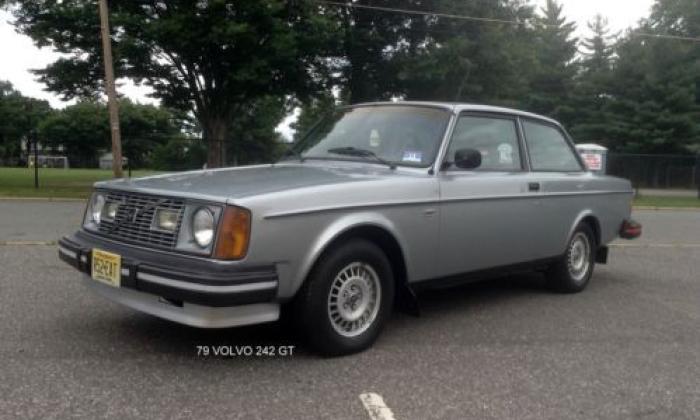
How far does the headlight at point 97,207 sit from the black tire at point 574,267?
3.85 m

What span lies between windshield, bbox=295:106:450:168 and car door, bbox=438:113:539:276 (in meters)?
0.16

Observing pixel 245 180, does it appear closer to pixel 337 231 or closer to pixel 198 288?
pixel 337 231

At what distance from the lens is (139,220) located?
152 inches

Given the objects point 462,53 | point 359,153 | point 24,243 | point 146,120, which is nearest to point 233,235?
point 359,153

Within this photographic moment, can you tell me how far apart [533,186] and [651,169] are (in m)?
24.9

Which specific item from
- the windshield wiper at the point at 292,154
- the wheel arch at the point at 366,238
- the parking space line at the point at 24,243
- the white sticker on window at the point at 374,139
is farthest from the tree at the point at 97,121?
the wheel arch at the point at 366,238

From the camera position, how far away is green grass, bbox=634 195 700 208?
68.1 ft

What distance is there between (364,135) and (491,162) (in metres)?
1.05

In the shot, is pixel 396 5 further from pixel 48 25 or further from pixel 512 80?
pixel 48 25

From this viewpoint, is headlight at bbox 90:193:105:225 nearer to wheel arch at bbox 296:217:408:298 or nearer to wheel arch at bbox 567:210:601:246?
wheel arch at bbox 296:217:408:298

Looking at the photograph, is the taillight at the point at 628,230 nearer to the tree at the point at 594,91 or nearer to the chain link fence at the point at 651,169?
the chain link fence at the point at 651,169

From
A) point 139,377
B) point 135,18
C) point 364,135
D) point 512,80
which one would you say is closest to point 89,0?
point 135,18

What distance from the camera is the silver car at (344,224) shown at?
11.5ft

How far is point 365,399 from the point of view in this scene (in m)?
3.37
